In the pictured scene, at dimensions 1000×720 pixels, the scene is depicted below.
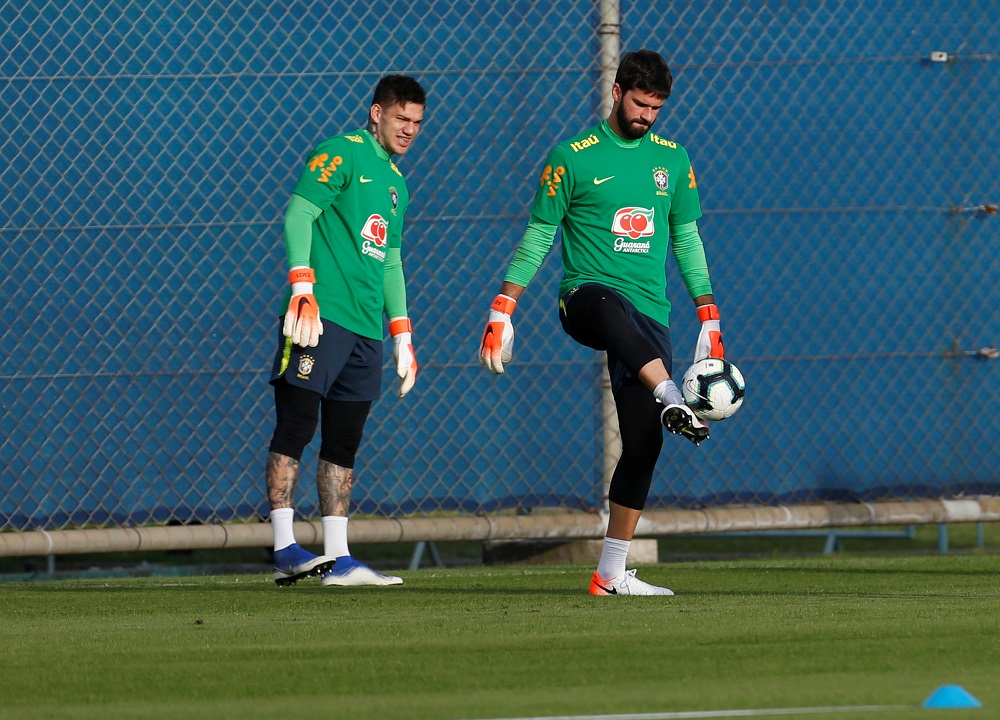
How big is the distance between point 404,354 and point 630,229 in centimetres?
126

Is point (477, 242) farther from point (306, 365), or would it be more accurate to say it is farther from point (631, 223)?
point (631, 223)

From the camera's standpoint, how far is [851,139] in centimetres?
806

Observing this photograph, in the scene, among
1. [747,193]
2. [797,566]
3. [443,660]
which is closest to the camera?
[443,660]

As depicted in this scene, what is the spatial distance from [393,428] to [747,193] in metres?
1.96

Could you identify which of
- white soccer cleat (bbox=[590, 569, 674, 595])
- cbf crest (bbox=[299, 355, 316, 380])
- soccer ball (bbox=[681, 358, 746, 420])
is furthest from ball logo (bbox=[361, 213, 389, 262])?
white soccer cleat (bbox=[590, 569, 674, 595])

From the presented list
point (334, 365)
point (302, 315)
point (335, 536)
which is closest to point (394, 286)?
point (334, 365)

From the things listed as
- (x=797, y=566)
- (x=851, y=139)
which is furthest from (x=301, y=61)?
(x=797, y=566)

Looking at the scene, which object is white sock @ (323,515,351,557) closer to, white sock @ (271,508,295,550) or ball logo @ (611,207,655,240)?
white sock @ (271,508,295,550)

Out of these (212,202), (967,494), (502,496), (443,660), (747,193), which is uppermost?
(747,193)

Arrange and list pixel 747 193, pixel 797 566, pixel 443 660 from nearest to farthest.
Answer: pixel 443 660, pixel 797 566, pixel 747 193

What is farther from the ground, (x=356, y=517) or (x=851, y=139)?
(x=851, y=139)

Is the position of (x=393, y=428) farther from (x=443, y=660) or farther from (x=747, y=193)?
(x=443, y=660)

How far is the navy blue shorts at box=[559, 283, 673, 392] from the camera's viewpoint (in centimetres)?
568

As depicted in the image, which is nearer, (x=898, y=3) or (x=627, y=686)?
(x=627, y=686)
